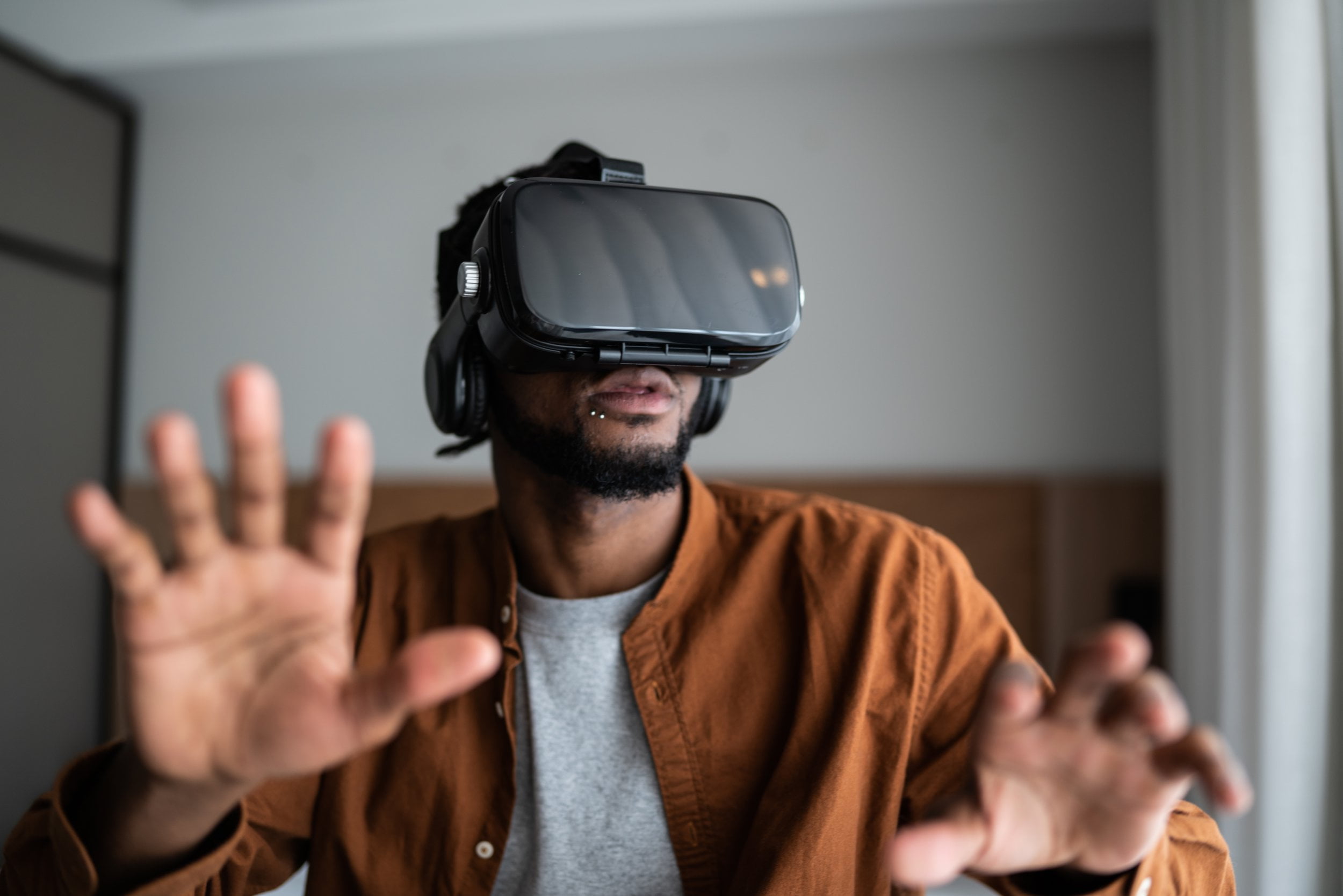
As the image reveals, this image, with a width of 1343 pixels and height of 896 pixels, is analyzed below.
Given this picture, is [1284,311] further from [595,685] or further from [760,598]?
[595,685]

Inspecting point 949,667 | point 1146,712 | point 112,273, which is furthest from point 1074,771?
point 112,273

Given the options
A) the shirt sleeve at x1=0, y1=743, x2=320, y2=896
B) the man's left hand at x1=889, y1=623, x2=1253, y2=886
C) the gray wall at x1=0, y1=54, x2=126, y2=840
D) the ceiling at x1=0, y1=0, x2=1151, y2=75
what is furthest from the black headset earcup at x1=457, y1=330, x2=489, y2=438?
the gray wall at x1=0, y1=54, x2=126, y2=840

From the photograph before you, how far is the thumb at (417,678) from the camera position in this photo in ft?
1.79

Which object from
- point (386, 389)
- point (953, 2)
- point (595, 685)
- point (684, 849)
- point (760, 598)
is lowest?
point (684, 849)

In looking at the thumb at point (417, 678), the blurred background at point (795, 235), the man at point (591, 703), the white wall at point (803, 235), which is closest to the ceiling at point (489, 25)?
the blurred background at point (795, 235)

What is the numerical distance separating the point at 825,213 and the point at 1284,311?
122 cm

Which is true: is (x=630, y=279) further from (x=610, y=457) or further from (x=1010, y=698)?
(x=1010, y=698)

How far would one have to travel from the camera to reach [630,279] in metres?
0.93

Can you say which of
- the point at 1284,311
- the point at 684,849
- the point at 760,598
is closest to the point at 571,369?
the point at 760,598

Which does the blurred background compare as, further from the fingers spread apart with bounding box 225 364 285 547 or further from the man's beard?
the fingers spread apart with bounding box 225 364 285 547

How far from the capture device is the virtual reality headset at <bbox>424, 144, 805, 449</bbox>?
0.92 meters

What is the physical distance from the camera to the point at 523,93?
8.90 feet

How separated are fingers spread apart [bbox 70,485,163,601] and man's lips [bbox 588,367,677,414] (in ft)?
1.75

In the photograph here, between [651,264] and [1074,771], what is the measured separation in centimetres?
59
